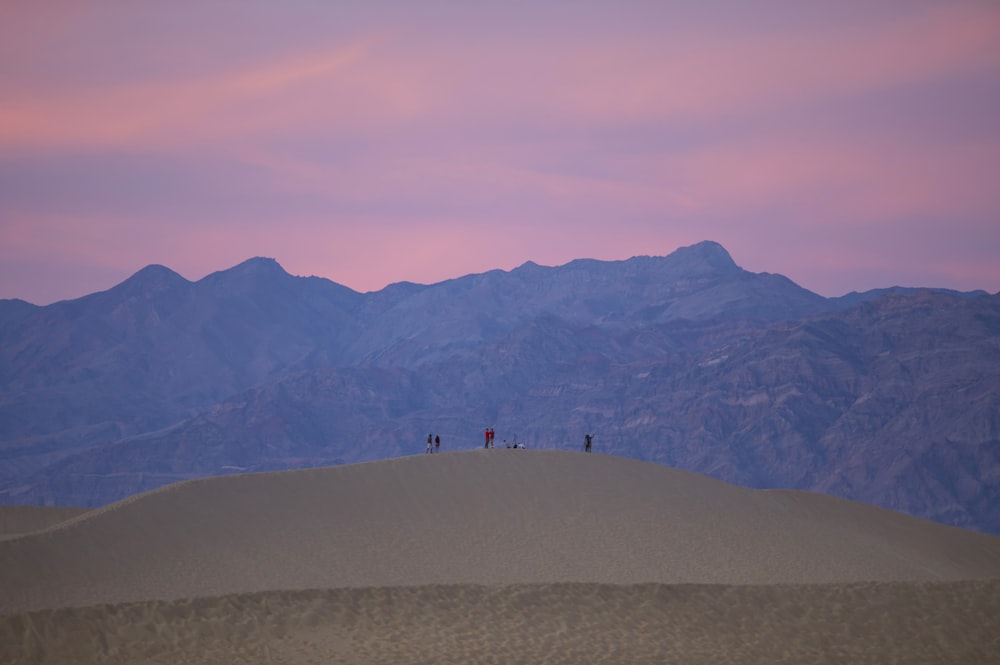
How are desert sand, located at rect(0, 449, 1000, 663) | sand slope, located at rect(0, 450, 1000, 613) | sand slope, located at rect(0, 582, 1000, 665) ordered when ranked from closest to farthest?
1. sand slope, located at rect(0, 582, 1000, 665)
2. desert sand, located at rect(0, 449, 1000, 663)
3. sand slope, located at rect(0, 450, 1000, 613)

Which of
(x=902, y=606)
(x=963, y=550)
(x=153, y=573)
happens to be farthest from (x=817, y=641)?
(x=963, y=550)

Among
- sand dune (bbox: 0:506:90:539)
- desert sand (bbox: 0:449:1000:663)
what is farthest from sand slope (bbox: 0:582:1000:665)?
sand dune (bbox: 0:506:90:539)

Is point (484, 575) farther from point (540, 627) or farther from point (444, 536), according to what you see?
point (540, 627)

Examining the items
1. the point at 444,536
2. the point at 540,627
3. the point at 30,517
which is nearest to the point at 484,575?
the point at 444,536

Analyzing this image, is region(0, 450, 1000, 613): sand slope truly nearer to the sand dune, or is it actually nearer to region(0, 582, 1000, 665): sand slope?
region(0, 582, 1000, 665): sand slope

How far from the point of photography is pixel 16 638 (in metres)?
29.4

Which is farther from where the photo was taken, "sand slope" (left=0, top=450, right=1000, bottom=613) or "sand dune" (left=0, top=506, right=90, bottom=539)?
"sand dune" (left=0, top=506, right=90, bottom=539)

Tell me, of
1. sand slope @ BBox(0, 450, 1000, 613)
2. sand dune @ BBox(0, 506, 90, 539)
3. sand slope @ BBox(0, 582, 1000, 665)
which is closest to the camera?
sand slope @ BBox(0, 582, 1000, 665)

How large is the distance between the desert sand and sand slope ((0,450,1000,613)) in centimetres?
11

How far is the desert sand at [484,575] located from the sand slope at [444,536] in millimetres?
114

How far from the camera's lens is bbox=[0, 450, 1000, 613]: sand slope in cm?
3809

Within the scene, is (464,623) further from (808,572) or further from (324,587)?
(808,572)

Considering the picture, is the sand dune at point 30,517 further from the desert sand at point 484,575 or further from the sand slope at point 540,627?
the sand slope at point 540,627

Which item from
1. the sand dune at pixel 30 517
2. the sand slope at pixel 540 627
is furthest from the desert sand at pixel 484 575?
the sand dune at pixel 30 517
